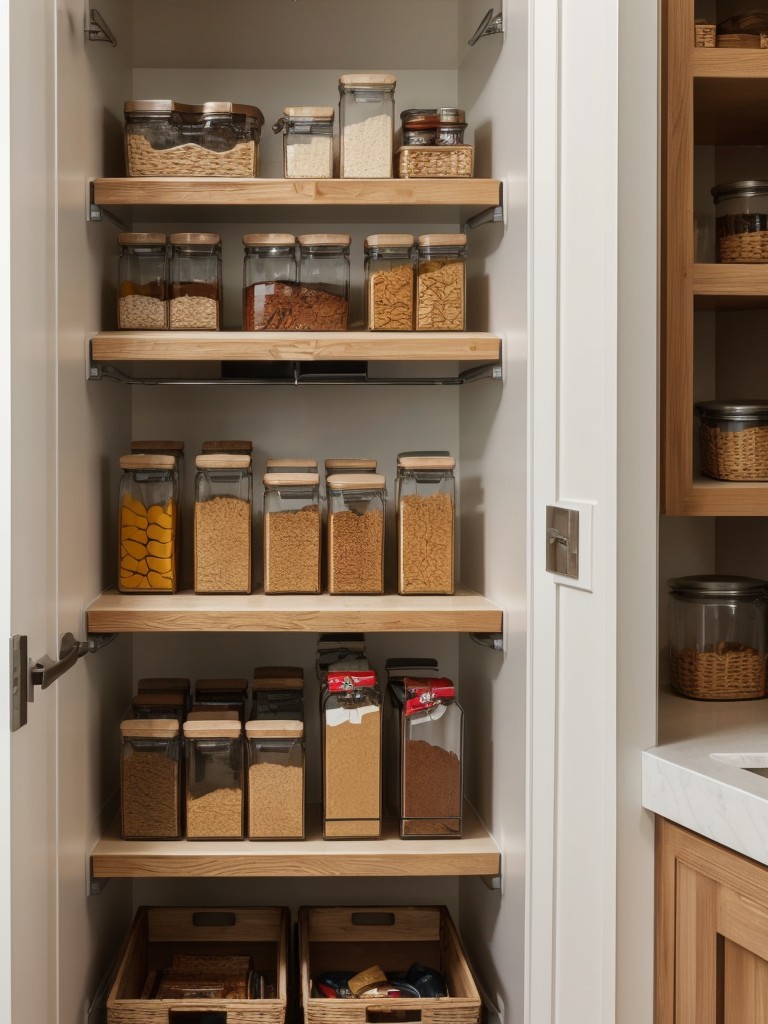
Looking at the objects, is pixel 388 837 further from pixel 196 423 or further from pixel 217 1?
pixel 217 1

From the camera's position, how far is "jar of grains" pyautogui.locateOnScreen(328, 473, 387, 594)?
181 cm

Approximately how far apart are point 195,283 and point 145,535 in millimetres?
486

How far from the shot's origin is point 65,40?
1537 mm

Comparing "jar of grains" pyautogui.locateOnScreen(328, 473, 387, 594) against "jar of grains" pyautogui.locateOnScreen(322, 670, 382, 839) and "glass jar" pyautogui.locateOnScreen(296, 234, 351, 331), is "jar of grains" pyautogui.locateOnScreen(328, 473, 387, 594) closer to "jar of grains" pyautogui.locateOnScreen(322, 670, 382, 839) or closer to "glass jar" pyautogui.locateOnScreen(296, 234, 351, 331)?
"jar of grains" pyautogui.locateOnScreen(322, 670, 382, 839)

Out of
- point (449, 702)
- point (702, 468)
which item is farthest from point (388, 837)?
point (702, 468)

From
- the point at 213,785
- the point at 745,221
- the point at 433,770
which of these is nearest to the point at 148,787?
the point at 213,785

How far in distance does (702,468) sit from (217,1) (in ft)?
4.52

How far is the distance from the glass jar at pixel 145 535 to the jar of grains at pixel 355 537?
30 centimetres

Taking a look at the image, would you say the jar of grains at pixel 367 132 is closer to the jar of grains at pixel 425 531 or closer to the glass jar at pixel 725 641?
the jar of grains at pixel 425 531

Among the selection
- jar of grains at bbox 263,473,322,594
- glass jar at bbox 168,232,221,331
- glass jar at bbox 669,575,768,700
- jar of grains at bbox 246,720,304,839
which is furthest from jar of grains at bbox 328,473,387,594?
glass jar at bbox 669,575,768,700

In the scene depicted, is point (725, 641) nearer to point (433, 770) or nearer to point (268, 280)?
point (433, 770)

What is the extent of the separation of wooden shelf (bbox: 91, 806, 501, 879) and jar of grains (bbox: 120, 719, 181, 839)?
0.03 meters

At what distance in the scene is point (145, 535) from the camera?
71.9 inches

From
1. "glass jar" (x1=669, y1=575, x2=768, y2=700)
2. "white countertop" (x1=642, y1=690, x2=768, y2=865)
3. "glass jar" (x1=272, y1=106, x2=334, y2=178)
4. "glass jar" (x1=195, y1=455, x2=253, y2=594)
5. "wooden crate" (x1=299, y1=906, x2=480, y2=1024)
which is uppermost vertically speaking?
"glass jar" (x1=272, y1=106, x2=334, y2=178)
